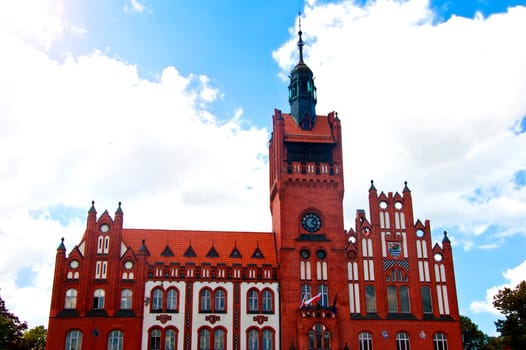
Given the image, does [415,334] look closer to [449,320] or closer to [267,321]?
Result: [449,320]

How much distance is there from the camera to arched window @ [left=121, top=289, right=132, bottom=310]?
2182 inches

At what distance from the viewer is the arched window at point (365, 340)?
55.7 m

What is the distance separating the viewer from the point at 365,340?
5594cm

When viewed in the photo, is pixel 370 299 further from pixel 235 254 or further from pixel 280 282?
pixel 235 254

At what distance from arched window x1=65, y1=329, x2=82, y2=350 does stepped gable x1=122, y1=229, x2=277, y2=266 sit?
9.64 metres

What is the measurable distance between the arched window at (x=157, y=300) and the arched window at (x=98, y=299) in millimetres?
4745

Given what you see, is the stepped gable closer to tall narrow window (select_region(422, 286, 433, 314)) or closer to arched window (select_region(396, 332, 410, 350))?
arched window (select_region(396, 332, 410, 350))

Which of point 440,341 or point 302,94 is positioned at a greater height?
point 302,94

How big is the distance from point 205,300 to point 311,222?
13326 millimetres

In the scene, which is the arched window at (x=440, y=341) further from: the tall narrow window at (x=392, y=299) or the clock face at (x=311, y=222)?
the clock face at (x=311, y=222)

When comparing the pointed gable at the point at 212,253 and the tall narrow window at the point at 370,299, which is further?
the pointed gable at the point at 212,253

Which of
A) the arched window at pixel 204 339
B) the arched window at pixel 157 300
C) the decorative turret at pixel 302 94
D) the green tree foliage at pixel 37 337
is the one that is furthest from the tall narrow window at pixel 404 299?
the green tree foliage at pixel 37 337

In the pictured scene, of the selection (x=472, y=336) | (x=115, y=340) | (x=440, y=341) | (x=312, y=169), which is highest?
(x=312, y=169)

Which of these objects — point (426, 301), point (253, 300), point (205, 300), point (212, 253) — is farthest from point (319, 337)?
point (212, 253)
